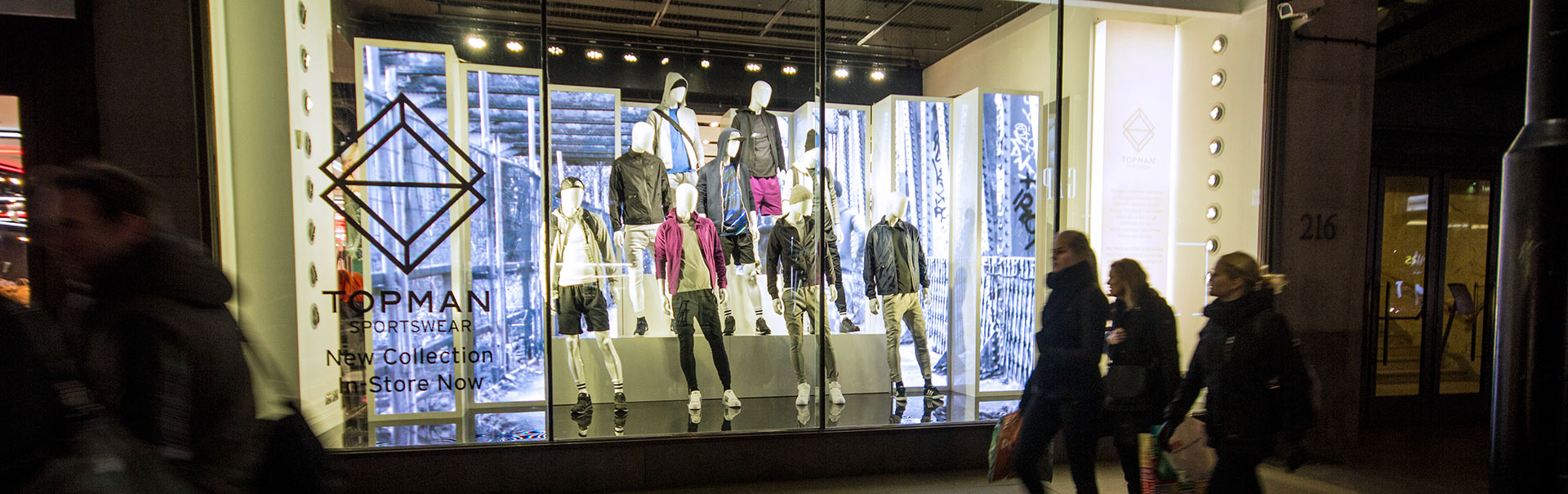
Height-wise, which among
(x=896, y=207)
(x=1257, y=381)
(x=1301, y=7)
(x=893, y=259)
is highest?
(x=1301, y=7)

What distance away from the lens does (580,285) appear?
4895mm

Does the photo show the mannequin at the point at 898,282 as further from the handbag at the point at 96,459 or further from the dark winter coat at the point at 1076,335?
the handbag at the point at 96,459

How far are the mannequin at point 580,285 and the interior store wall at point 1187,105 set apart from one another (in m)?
3.02

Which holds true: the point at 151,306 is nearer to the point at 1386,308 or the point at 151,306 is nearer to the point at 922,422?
the point at 922,422

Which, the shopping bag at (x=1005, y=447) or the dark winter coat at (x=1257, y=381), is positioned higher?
the dark winter coat at (x=1257, y=381)

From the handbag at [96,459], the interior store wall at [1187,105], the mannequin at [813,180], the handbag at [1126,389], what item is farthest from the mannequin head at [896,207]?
the handbag at [96,459]

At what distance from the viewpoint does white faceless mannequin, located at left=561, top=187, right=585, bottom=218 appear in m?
4.83

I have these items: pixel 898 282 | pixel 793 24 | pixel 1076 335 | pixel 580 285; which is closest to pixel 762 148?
pixel 793 24

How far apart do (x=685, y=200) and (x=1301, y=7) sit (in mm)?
4250

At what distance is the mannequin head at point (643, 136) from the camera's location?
5129 mm

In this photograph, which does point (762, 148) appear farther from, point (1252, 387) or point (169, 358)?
point (169, 358)

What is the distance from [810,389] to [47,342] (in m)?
4.21

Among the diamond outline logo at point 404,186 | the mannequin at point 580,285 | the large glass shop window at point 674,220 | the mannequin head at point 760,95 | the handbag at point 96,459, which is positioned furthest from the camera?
the mannequin head at point 760,95

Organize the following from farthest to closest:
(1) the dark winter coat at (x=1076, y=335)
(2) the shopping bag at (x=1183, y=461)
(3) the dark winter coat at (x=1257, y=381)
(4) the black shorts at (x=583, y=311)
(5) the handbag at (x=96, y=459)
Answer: (4) the black shorts at (x=583, y=311) → (2) the shopping bag at (x=1183, y=461) → (1) the dark winter coat at (x=1076, y=335) → (3) the dark winter coat at (x=1257, y=381) → (5) the handbag at (x=96, y=459)
